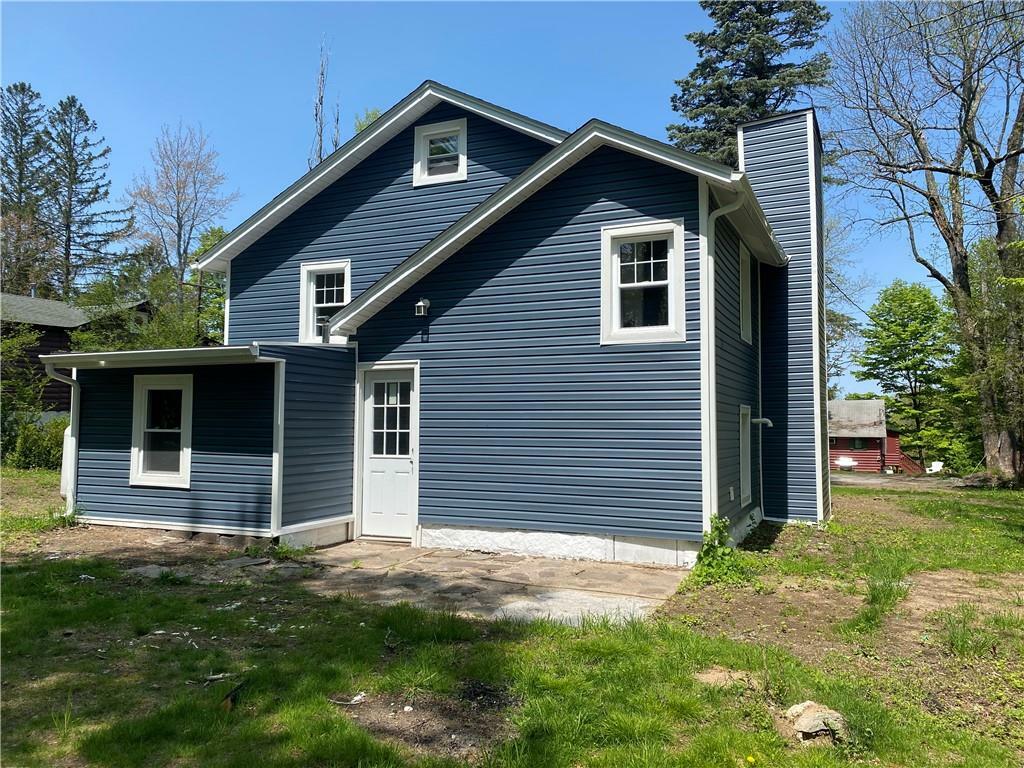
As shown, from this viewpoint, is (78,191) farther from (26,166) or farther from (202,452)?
(202,452)

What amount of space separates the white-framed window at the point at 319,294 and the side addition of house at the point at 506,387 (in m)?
1.36

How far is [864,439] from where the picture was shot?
4516 centimetres

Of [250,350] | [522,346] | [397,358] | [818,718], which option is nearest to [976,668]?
[818,718]

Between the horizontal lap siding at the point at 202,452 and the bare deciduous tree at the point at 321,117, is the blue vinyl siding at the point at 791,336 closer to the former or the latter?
the horizontal lap siding at the point at 202,452

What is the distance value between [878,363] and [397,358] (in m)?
46.0

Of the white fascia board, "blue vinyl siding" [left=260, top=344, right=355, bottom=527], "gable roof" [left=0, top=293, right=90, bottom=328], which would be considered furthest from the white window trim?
"gable roof" [left=0, top=293, right=90, bottom=328]

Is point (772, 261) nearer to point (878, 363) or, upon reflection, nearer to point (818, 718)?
point (818, 718)

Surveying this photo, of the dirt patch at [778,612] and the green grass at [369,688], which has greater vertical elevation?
the green grass at [369,688]

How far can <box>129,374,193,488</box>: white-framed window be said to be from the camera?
31.5 feet

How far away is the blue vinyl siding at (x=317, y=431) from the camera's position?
8930 millimetres

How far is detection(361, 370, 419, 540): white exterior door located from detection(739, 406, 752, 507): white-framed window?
5106 millimetres

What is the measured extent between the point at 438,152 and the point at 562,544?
7583 mm

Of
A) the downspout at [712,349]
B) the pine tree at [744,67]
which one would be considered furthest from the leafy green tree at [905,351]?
the downspout at [712,349]

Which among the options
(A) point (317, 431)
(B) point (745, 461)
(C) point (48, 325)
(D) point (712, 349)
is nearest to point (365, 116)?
(C) point (48, 325)
